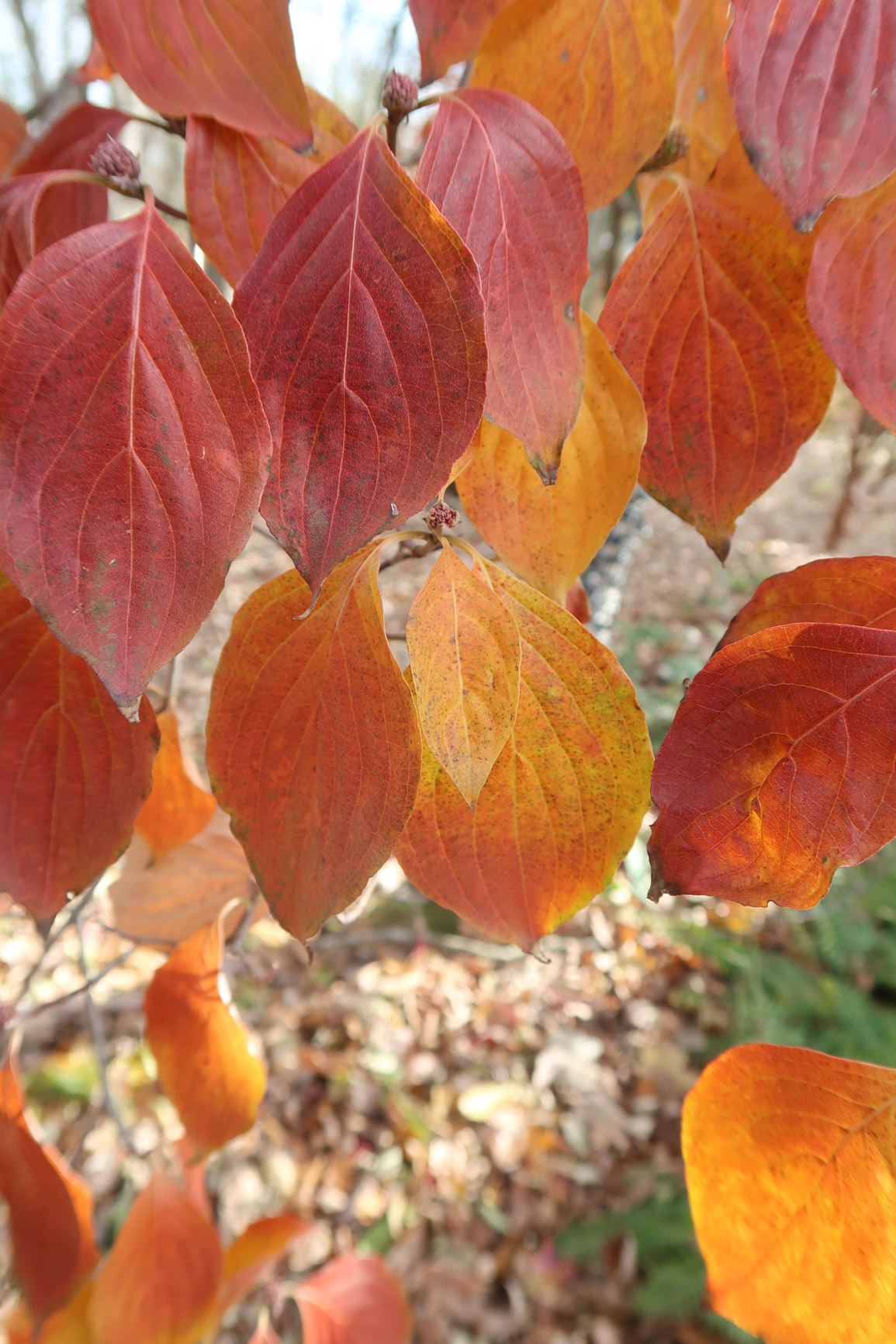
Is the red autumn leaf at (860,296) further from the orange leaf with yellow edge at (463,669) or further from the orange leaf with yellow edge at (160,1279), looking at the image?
the orange leaf with yellow edge at (160,1279)

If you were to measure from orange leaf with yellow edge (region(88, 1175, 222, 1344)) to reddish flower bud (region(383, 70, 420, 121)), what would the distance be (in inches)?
37.9

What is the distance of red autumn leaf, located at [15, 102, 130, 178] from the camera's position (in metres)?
0.49

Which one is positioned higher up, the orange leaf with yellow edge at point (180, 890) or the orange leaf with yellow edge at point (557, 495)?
the orange leaf with yellow edge at point (557, 495)

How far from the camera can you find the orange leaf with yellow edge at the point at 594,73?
1.31ft

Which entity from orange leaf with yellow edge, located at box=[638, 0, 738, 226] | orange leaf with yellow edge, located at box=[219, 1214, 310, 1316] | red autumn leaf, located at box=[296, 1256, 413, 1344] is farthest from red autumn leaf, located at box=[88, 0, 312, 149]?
red autumn leaf, located at box=[296, 1256, 413, 1344]

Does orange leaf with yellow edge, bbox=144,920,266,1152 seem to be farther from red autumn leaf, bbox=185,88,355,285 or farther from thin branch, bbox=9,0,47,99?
thin branch, bbox=9,0,47,99

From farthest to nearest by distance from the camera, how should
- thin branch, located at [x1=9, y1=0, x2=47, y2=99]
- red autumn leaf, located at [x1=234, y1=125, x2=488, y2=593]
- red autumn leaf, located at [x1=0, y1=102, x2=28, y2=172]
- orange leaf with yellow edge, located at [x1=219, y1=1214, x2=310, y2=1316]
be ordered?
thin branch, located at [x1=9, y1=0, x2=47, y2=99], orange leaf with yellow edge, located at [x1=219, y1=1214, x2=310, y2=1316], red autumn leaf, located at [x1=0, y1=102, x2=28, y2=172], red autumn leaf, located at [x1=234, y1=125, x2=488, y2=593]

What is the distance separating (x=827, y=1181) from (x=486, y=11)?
0.61 metres

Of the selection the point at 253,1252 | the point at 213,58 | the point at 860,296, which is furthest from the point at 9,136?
the point at 253,1252

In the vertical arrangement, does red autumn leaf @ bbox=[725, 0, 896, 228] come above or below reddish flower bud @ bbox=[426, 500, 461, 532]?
above

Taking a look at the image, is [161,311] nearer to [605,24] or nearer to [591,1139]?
[605,24]

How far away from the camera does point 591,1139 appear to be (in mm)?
1812

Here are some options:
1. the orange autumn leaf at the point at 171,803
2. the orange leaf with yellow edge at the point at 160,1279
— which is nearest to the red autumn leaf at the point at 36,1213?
the orange leaf with yellow edge at the point at 160,1279

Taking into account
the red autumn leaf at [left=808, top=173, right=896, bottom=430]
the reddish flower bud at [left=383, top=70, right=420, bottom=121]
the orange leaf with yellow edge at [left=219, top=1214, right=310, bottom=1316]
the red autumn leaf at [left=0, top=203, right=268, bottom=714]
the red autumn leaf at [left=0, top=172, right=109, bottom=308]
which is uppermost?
the reddish flower bud at [left=383, top=70, right=420, bottom=121]
